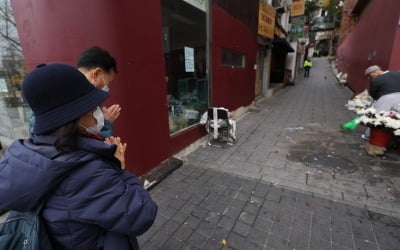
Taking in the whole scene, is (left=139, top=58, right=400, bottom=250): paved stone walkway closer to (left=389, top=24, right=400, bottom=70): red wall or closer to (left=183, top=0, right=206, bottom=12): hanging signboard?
(left=389, top=24, right=400, bottom=70): red wall

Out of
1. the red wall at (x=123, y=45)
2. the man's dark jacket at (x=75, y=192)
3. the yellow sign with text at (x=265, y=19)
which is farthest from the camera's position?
the yellow sign with text at (x=265, y=19)

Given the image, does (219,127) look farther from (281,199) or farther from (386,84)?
(386,84)

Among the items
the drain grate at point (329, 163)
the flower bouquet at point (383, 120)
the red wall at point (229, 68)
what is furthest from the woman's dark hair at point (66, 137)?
the flower bouquet at point (383, 120)

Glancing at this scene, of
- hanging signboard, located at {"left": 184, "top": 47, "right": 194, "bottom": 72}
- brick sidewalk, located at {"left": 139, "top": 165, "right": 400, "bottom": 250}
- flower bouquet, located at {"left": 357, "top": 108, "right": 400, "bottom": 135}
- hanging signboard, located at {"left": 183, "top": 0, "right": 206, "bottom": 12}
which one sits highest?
hanging signboard, located at {"left": 183, "top": 0, "right": 206, "bottom": 12}

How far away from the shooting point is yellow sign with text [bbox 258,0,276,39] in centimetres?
805

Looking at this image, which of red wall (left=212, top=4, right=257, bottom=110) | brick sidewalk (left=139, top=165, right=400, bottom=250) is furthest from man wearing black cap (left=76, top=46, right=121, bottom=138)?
red wall (left=212, top=4, right=257, bottom=110)

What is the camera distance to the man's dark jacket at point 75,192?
85cm

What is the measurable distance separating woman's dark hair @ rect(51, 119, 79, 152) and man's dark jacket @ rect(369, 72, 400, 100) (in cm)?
567

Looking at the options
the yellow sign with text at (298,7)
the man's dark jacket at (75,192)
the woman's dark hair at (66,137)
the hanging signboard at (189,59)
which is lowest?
the man's dark jacket at (75,192)

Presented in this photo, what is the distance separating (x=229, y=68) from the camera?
20.1ft

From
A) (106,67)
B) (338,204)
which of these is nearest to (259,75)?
(338,204)

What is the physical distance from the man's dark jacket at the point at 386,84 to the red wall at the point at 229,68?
136 inches

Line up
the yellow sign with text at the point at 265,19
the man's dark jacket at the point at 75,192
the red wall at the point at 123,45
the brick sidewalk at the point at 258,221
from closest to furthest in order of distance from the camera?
the man's dark jacket at the point at 75,192
the brick sidewalk at the point at 258,221
the red wall at the point at 123,45
the yellow sign with text at the point at 265,19

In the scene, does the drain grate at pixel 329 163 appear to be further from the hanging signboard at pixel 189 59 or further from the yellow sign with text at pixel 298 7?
the yellow sign with text at pixel 298 7
